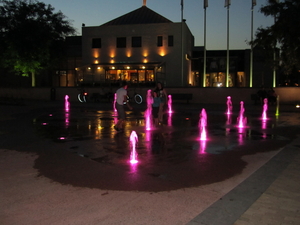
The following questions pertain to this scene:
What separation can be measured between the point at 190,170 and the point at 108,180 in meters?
1.78

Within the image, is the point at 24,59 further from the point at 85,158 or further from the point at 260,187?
the point at 260,187

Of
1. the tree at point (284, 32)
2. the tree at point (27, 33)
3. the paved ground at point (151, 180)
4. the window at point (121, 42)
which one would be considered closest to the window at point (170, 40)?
the window at point (121, 42)

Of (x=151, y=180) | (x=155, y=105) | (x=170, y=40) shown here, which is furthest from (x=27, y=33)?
(x=151, y=180)

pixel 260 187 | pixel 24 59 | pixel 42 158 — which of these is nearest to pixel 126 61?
pixel 24 59

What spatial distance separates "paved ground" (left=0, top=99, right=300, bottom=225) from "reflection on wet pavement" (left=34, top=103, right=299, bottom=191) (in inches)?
0.9

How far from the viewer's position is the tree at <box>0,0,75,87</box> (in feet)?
105

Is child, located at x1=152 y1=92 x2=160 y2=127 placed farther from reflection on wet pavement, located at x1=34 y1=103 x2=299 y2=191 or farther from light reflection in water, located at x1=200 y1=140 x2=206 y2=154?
light reflection in water, located at x1=200 y1=140 x2=206 y2=154

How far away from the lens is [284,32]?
18203 mm

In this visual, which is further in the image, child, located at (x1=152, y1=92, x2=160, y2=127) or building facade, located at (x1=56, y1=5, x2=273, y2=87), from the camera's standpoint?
building facade, located at (x1=56, y1=5, x2=273, y2=87)

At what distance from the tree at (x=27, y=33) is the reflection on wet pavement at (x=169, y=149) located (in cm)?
2028

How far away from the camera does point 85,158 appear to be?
7965 mm

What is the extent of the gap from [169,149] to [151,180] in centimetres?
300

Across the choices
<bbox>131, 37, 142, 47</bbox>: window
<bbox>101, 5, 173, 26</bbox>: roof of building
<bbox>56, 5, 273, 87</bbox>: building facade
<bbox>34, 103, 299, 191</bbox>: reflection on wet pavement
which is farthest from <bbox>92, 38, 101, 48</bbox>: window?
<bbox>34, 103, 299, 191</bbox>: reflection on wet pavement

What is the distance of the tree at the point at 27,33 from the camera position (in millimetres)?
31859
